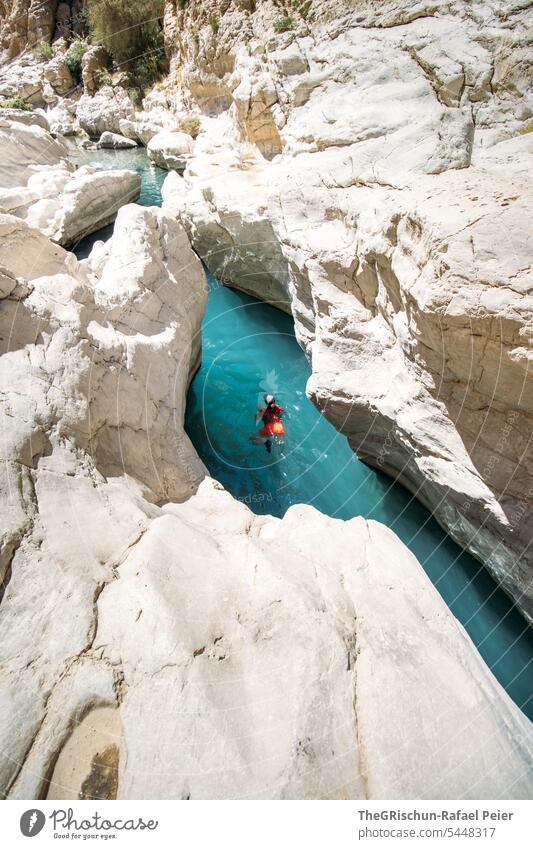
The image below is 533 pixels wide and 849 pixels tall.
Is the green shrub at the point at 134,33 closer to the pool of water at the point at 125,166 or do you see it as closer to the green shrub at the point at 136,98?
the green shrub at the point at 136,98

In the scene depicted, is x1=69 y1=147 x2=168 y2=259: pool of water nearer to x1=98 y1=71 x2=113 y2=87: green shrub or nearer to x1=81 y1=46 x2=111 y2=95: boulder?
x1=98 y1=71 x2=113 y2=87: green shrub

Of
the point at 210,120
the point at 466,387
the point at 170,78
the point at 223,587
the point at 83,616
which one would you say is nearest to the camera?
the point at 83,616

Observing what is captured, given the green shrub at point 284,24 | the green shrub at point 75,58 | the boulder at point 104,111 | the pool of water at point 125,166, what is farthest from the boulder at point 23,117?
the green shrub at point 284,24

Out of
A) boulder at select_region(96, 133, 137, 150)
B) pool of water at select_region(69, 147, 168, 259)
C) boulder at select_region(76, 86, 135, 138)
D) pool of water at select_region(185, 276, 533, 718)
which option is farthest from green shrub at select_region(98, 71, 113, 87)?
pool of water at select_region(185, 276, 533, 718)

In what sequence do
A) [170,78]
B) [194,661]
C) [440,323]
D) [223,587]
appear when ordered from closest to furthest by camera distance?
[194,661] < [223,587] < [440,323] < [170,78]
